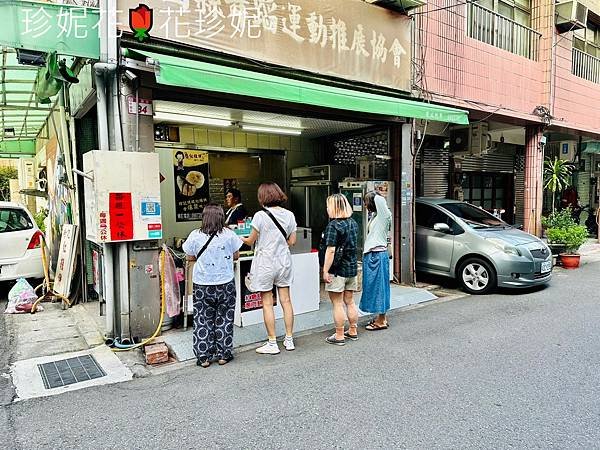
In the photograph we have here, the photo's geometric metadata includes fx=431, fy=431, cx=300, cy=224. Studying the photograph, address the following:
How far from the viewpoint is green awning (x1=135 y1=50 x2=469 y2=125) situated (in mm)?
4307

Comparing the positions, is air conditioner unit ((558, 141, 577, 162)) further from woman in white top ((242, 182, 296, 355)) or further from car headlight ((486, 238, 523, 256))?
woman in white top ((242, 182, 296, 355))

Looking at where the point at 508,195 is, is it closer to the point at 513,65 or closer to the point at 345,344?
the point at 513,65

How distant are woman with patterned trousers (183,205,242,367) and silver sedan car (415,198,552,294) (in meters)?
4.70

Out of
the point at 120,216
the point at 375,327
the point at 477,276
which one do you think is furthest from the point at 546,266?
the point at 120,216

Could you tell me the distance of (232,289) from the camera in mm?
4367

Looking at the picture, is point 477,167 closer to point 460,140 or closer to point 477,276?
point 460,140

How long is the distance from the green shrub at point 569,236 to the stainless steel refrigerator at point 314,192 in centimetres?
509

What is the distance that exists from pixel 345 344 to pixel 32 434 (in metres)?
3.01

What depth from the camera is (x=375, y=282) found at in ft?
17.0

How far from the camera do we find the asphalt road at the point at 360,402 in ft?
9.73

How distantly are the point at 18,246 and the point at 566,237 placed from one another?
35.6ft

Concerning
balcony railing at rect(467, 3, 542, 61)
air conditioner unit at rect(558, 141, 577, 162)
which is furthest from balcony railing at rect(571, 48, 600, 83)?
balcony railing at rect(467, 3, 542, 61)

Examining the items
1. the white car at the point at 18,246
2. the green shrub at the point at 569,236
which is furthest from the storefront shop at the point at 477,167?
the white car at the point at 18,246

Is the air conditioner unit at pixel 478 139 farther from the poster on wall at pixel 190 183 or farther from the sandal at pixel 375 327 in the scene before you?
the sandal at pixel 375 327
